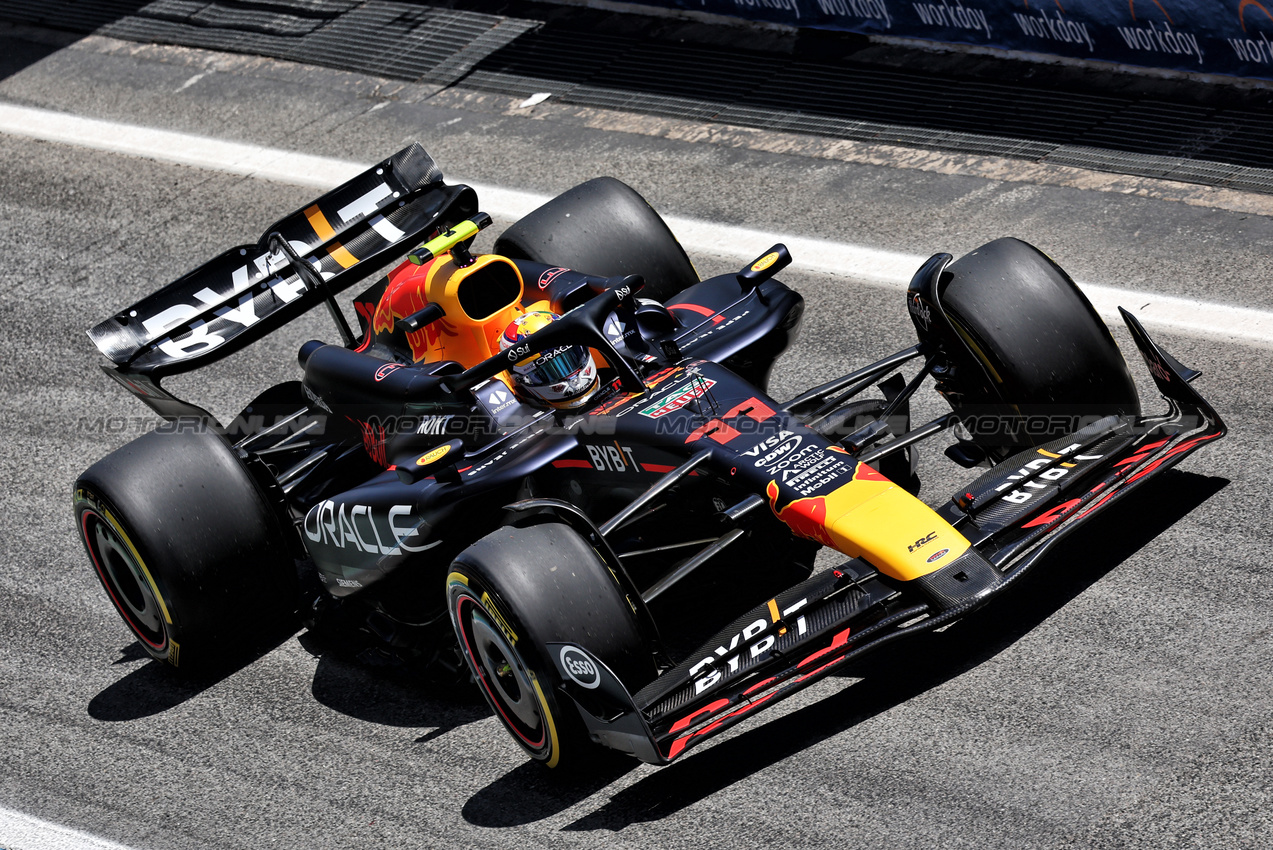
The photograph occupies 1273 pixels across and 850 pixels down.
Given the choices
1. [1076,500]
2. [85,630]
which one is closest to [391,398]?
[85,630]

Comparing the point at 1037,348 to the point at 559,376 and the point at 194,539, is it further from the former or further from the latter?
the point at 194,539

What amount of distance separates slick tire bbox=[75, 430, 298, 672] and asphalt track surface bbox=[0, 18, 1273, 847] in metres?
0.34

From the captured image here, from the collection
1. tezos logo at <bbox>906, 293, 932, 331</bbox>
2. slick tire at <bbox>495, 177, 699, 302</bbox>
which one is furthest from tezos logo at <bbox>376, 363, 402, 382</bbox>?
tezos logo at <bbox>906, 293, 932, 331</bbox>

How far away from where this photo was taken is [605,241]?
8305mm

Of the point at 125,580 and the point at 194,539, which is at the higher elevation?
the point at 194,539

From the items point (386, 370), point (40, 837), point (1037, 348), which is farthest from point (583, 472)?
point (40, 837)

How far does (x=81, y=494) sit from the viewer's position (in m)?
6.98

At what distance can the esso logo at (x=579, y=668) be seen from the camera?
214 inches

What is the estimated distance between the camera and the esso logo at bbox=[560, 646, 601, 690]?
5.44 metres

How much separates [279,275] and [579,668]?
3323 mm

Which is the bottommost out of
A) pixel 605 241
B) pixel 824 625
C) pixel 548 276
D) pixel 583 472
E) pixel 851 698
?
pixel 851 698

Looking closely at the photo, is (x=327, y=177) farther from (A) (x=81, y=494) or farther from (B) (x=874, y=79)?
(A) (x=81, y=494)

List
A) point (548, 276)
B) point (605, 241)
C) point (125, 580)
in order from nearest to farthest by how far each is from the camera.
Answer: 1. point (125, 580)
2. point (548, 276)
3. point (605, 241)

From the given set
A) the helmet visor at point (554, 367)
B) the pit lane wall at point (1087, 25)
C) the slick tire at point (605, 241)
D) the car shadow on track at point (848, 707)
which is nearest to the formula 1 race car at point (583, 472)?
the helmet visor at point (554, 367)
